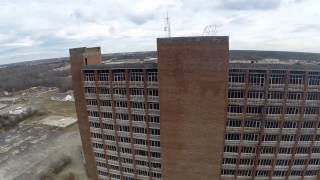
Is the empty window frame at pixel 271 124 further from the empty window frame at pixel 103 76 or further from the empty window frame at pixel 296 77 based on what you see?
the empty window frame at pixel 103 76

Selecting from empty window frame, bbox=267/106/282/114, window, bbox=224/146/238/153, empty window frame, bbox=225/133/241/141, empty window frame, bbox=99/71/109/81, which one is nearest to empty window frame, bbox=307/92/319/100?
empty window frame, bbox=267/106/282/114

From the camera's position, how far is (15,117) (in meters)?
104

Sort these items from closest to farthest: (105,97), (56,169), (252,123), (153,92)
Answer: (252,123), (153,92), (105,97), (56,169)

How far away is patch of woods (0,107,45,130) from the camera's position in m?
97.4

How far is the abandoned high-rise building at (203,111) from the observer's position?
123ft

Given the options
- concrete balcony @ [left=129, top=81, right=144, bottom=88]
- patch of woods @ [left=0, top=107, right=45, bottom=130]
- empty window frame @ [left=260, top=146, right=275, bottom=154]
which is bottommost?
patch of woods @ [left=0, top=107, right=45, bottom=130]

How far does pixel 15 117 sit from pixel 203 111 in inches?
Answer: 3467

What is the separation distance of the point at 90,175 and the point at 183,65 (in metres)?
29.3

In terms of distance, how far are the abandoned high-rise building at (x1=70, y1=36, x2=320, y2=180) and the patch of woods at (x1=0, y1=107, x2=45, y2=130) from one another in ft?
209

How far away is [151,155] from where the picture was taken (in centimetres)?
4547

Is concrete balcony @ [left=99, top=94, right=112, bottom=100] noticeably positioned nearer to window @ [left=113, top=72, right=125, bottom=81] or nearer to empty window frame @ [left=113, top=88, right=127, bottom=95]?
empty window frame @ [left=113, top=88, right=127, bottom=95]

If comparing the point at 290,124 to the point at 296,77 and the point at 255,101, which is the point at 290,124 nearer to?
the point at 255,101

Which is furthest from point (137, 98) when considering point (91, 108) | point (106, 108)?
point (91, 108)

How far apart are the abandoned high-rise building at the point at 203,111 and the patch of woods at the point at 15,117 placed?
6372 centimetres
